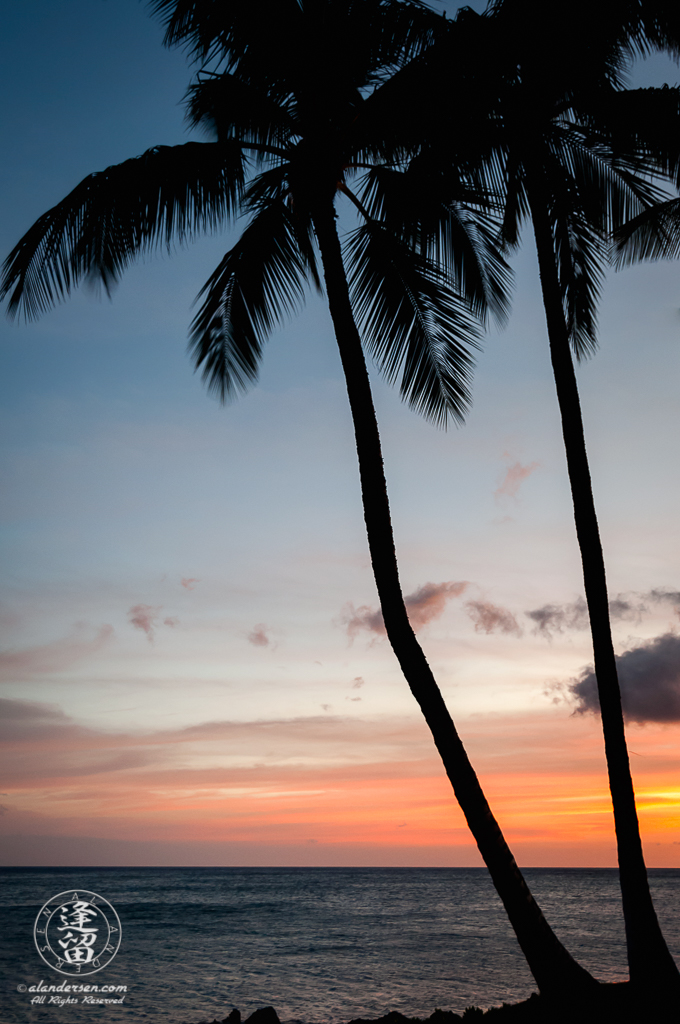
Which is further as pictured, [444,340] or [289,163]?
[444,340]

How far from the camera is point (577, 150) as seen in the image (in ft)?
29.2

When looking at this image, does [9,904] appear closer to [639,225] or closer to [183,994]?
[183,994]

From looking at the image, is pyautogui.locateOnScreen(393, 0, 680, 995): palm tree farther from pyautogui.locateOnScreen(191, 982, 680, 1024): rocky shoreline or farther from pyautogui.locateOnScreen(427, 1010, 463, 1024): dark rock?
pyautogui.locateOnScreen(427, 1010, 463, 1024): dark rock

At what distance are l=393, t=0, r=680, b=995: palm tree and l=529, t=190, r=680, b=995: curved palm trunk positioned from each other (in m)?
0.01

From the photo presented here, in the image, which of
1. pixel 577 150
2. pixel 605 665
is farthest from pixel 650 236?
pixel 605 665

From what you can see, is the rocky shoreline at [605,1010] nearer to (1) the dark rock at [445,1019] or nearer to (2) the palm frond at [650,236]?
(1) the dark rock at [445,1019]

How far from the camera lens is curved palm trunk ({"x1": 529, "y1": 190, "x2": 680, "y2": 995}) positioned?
634 cm

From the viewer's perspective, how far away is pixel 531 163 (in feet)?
26.0

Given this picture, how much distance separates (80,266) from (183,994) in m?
18.6

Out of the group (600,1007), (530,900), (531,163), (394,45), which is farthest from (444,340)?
(600,1007)

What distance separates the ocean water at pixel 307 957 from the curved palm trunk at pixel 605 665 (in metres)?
11.4

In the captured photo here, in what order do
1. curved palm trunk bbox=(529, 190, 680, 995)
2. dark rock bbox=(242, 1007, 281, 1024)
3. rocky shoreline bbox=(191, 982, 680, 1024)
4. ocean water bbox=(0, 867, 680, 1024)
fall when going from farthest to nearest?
1. ocean water bbox=(0, 867, 680, 1024)
2. dark rock bbox=(242, 1007, 281, 1024)
3. curved palm trunk bbox=(529, 190, 680, 995)
4. rocky shoreline bbox=(191, 982, 680, 1024)

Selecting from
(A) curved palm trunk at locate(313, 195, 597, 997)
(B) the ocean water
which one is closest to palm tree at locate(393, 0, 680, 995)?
(A) curved palm trunk at locate(313, 195, 597, 997)

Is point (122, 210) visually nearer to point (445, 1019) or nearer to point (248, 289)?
point (248, 289)
